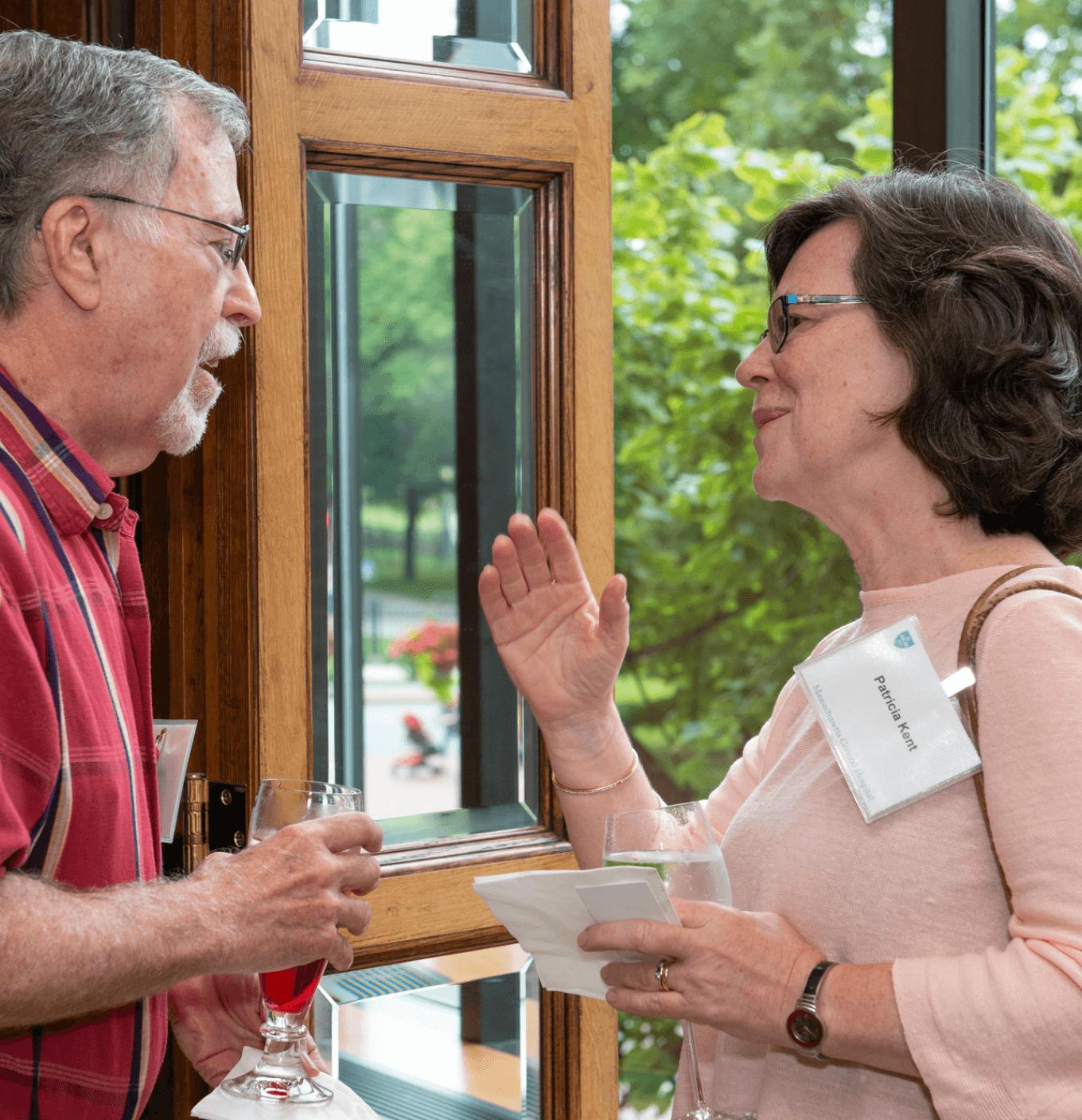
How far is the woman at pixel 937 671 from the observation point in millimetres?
1081

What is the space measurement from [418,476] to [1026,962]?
3.27 feet

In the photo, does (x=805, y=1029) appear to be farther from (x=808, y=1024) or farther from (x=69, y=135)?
(x=69, y=135)

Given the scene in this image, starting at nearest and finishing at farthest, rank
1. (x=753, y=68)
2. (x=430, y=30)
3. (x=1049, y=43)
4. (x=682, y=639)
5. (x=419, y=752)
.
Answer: (x=430, y=30), (x=419, y=752), (x=1049, y=43), (x=682, y=639), (x=753, y=68)

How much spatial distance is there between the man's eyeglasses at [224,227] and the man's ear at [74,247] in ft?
0.08

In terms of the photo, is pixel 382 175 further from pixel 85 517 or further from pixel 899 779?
pixel 899 779

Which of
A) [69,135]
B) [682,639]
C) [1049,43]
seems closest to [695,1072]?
[69,135]

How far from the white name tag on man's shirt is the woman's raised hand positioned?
292 millimetres

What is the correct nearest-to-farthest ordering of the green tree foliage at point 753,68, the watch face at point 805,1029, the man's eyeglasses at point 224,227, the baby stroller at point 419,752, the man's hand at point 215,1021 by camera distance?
the watch face at point 805,1029 < the man's eyeglasses at point 224,227 < the man's hand at point 215,1021 < the baby stroller at point 419,752 < the green tree foliage at point 753,68

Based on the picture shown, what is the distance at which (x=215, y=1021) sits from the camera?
1.36 m

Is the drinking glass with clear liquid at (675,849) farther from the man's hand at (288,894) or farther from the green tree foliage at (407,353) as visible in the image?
the green tree foliage at (407,353)

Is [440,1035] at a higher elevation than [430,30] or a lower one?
lower

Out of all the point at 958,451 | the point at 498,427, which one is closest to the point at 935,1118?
the point at 958,451

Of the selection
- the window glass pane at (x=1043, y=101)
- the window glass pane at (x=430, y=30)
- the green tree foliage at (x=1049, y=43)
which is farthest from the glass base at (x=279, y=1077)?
the green tree foliage at (x=1049, y=43)

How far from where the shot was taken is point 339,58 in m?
1.57
